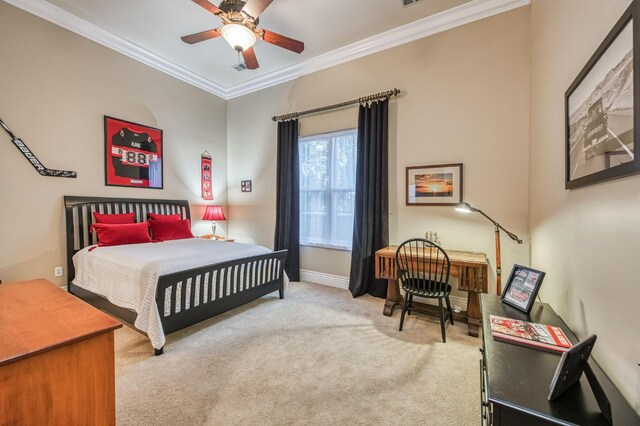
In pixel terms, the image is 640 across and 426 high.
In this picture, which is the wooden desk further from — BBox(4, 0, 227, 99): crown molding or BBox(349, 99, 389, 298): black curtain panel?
BBox(4, 0, 227, 99): crown molding

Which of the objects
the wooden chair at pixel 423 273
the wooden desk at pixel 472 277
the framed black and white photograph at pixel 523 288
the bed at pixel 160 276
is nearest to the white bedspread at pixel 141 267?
the bed at pixel 160 276

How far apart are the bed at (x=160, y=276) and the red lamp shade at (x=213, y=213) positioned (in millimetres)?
1232

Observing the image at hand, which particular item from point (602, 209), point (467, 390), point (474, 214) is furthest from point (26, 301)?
point (474, 214)

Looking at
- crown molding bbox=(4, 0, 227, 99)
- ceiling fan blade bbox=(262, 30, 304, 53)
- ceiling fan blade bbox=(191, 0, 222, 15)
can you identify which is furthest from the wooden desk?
crown molding bbox=(4, 0, 227, 99)

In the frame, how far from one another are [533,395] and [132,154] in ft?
15.6

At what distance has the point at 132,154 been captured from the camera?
393 cm

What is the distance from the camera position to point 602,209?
3.85ft

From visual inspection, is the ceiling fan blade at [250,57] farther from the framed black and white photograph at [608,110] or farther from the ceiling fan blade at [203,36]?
the framed black and white photograph at [608,110]

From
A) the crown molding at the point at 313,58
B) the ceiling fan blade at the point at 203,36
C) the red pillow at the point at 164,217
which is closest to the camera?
the ceiling fan blade at the point at 203,36

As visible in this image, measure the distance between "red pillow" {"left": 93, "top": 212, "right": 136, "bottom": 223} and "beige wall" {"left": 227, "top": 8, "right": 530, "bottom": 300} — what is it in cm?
267

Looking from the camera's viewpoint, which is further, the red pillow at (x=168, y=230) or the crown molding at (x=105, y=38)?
the red pillow at (x=168, y=230)

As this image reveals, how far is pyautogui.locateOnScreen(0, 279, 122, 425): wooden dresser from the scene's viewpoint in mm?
888

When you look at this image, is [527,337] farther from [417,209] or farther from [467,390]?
[417,209]

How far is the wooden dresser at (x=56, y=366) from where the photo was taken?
0.89 metres
